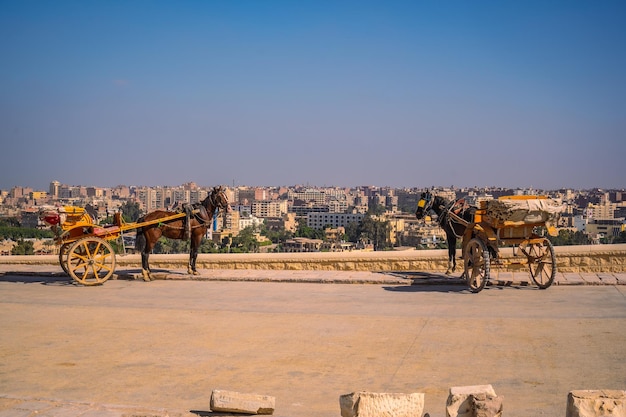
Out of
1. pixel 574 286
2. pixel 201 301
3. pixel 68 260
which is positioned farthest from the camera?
pixel 68 260

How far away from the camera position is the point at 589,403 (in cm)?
476

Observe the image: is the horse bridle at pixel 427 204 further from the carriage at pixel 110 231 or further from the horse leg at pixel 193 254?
the horse leg at pixel 193 254

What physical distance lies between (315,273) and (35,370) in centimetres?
853

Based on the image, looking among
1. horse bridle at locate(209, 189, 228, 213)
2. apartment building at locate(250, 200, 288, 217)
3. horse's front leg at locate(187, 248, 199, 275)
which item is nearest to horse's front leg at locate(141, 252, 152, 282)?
horse's front leg at locate(187, 248, 199, 275)

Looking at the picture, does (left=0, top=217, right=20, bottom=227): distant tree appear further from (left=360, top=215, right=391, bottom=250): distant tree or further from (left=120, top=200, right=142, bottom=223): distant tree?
(left=360, top=215, right=391, bottom=250): distant tree

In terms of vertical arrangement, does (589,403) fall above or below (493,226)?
below

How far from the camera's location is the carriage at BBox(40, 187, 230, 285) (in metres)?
14.1

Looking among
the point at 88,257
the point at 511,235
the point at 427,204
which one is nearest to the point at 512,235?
the point at 511,235

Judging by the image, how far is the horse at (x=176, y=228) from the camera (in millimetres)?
14789

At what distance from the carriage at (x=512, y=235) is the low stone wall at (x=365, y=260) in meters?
0.62

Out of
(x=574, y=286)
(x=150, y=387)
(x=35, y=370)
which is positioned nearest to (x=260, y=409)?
(x=150, y=387)

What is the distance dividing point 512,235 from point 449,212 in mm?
1823

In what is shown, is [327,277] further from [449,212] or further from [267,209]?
[267,209]

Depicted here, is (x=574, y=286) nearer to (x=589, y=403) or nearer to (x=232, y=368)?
(x=232, y=368)
